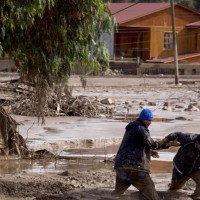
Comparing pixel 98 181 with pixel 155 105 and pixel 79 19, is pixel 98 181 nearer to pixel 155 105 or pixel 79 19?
pixel 79 19

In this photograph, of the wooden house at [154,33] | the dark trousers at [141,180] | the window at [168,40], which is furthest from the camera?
the window at [168,40]

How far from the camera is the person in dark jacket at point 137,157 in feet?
34.4

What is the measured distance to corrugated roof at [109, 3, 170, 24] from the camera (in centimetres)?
6050

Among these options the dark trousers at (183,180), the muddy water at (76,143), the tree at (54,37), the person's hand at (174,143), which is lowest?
the muddy water at (76,143)

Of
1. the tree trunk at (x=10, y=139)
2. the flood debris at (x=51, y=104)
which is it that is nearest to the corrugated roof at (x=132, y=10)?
the flood debris at (x=51, y=104)

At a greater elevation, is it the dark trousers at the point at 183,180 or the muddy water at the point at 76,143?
the dark trousers at the point at 183,180

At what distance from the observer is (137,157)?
34.9ft

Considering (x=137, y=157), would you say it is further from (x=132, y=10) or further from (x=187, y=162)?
(x=132, y=10)

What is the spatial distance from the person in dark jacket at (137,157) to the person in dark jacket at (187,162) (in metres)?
0.84

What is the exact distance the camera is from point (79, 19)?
11930 millimetres

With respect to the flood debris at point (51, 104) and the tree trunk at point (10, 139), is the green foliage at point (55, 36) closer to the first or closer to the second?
the tree trunk at point (10, 139)

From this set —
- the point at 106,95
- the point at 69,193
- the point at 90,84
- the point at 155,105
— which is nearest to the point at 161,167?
the point at 69,193

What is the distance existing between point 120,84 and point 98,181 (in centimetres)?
3369

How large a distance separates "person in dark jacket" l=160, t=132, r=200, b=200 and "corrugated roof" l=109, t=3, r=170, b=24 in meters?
48.1
